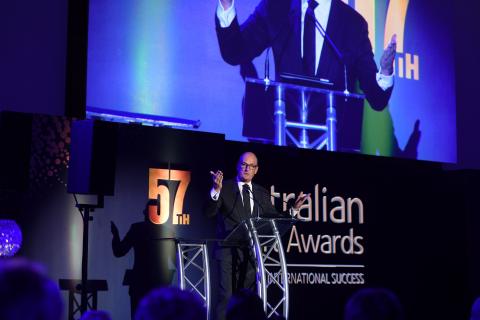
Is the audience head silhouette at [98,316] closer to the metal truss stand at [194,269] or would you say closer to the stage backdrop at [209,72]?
the metal truss stand at [194,269]

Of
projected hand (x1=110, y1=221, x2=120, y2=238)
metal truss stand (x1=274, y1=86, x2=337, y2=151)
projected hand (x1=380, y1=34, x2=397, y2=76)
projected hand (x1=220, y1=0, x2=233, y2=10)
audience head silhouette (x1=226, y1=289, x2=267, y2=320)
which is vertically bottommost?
audience head silhouette (x1=226, y1=289, x2=267, y2=320)

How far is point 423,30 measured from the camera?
30.6 feet

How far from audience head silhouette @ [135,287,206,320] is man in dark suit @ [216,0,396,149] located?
6062 mm

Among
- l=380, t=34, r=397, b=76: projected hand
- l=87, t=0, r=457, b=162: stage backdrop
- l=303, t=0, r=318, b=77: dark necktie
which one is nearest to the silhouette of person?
l=87, t=0, r=457, b=162: stage backdrop

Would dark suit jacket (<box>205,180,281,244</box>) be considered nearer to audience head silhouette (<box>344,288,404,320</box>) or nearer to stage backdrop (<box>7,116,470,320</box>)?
stage backdrop (<box>7,116,470,320</box>)

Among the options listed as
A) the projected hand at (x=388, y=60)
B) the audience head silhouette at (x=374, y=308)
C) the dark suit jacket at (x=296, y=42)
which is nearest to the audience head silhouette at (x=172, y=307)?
the audience head silhouette at (x=374, y=308)

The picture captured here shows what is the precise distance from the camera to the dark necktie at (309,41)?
8.11 m

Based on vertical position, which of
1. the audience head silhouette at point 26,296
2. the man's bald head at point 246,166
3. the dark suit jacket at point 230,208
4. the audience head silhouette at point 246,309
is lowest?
the audience head silhouette at point 246,309

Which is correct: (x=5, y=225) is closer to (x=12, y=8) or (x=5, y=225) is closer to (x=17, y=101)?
(x=17, y=101)

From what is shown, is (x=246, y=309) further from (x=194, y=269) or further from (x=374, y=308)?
(x=194, y=269)

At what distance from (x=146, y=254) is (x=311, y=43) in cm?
326

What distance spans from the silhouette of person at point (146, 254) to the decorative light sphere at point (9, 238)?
83 cm

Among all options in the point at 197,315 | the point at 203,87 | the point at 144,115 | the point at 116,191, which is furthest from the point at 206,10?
the point at 197,315

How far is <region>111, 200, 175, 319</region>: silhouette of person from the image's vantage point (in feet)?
19.8
